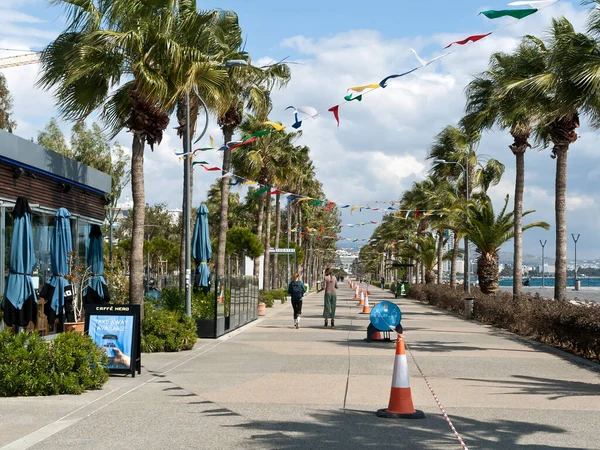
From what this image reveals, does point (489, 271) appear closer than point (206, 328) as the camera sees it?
No

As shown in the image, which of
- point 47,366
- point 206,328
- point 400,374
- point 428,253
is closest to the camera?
point 400,374

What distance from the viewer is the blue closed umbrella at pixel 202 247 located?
22.6 m

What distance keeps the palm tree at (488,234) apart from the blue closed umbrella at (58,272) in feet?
62.2

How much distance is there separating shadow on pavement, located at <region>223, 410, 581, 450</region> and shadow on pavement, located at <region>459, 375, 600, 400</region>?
2593 mm

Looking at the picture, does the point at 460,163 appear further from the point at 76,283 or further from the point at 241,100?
the point at 76,283

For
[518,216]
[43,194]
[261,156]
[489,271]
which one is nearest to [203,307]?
[43,194]

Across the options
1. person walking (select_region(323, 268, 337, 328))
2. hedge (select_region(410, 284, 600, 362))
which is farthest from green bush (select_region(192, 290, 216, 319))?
hedge (select_region(410, 284, 600, 362))

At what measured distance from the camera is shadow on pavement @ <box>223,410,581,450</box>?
317 inches

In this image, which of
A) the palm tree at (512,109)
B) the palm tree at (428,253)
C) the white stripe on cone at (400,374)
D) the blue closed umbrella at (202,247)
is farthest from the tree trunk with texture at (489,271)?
the palm tree at (428,253)

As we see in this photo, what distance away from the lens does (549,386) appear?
12.5m

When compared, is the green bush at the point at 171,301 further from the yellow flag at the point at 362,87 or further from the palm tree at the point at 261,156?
the palm tree at the point at 261,156

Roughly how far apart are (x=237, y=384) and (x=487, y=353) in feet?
23.8

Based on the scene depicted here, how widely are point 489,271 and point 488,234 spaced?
1.51 metres

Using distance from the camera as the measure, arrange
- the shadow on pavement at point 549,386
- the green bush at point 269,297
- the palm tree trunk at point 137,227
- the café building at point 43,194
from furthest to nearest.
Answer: the green bush at point 269,297 → the palm tree trunk at point 137,227 → the café building at point 43,194 → the shadow on pavement at point 549,386
